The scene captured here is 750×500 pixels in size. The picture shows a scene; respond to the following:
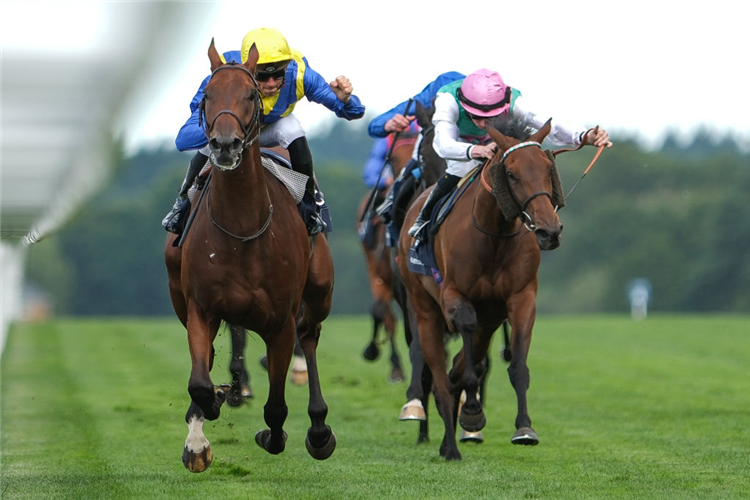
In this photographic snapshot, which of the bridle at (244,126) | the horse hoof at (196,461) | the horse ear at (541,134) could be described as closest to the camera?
the bridle at (244,126)

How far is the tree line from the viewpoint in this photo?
2657 inches

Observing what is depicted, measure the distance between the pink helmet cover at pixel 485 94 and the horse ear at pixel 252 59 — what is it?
2.66m

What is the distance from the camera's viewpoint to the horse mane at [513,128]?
775cm

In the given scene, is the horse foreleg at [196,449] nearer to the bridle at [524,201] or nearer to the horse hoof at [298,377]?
the bridle at [524,201]

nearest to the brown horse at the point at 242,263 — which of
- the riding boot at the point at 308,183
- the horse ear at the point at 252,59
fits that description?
the horse ear at the point at 252,59

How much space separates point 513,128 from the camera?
7.77 metres

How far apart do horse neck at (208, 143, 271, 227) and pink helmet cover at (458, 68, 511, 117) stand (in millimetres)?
2585

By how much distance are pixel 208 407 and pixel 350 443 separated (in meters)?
2.91

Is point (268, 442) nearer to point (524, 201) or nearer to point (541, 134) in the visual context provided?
point (524, 201)

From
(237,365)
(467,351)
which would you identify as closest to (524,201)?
(467,351)

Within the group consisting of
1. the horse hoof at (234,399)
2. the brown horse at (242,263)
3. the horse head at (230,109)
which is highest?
the horse head at (230,109)

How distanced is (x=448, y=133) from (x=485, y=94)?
1.26ft

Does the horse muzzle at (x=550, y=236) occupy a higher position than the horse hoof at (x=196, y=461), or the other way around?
the horse muzzle at (x=550, y=236)

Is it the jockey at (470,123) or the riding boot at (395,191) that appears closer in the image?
the jockey at (470,123)
